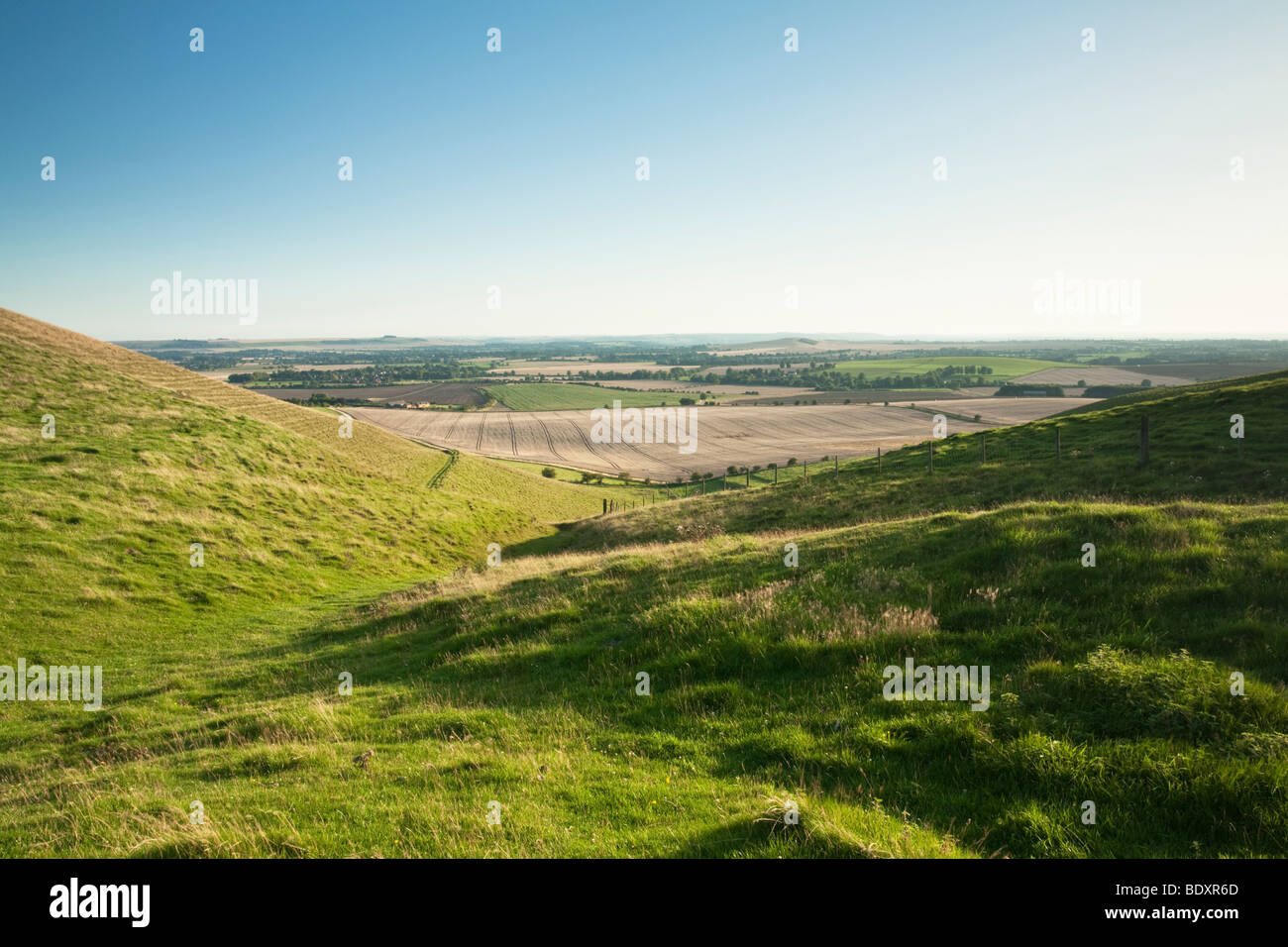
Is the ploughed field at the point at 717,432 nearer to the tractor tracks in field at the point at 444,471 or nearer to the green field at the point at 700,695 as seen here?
the tractor tracks in field at the point at 444,471

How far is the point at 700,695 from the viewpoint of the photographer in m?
9.80

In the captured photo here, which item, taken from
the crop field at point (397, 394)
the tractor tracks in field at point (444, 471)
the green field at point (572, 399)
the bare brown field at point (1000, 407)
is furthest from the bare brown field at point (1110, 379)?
the tractor tracks in field at point (444, 471)

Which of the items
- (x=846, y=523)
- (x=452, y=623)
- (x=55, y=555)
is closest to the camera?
(x=452, y=623)

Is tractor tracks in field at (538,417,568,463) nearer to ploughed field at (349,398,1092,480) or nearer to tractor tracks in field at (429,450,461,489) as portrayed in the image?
ploughed field at (349,398,1092,480)

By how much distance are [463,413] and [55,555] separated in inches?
4981

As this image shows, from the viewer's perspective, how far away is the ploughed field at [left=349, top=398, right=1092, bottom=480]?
9809 centimetres

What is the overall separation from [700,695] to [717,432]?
11542cm

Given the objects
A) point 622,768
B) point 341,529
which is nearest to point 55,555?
point 341,529

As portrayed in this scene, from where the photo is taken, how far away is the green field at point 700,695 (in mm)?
6133

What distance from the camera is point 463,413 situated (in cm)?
14662

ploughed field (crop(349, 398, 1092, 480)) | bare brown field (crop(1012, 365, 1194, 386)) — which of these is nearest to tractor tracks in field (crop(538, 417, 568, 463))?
ploughed field (crop(349, 398, 1092, 480))

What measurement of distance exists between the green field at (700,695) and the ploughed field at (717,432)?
2716 inches

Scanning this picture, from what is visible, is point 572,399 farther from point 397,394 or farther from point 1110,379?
point 1110,379
